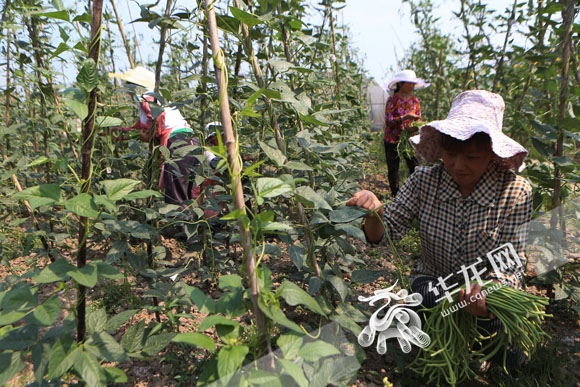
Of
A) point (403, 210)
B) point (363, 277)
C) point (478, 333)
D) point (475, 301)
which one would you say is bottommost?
point (478, 333)

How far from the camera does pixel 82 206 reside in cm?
76

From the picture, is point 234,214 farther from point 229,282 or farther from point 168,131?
point 168,131

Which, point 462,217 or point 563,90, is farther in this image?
point 563,90

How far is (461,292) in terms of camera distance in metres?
1.30

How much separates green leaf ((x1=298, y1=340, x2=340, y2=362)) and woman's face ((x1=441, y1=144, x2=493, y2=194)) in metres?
0.91

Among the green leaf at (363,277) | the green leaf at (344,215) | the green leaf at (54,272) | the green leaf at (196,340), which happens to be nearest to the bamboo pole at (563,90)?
the green leaf at (363,277)

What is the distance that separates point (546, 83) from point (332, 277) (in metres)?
1.55

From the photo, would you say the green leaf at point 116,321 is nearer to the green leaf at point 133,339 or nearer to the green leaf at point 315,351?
the green leaf at point 133,339

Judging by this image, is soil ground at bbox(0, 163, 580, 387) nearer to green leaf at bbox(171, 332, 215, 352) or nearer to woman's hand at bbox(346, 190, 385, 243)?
woman's hand at bbox(346, 190, 385, 243)

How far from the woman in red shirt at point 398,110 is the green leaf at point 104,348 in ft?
10.3

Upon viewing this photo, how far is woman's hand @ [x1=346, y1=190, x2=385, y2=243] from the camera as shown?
1312 mm

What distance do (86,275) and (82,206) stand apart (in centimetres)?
15

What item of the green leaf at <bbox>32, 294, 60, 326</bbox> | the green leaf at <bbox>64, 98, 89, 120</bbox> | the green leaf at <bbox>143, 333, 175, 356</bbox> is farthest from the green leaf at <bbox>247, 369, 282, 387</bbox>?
the green leaf at <bbox>64, 98, 89, 120</bbox>

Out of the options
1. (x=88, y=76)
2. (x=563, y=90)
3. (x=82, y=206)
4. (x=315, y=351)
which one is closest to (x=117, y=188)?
(x=82, y=206)
